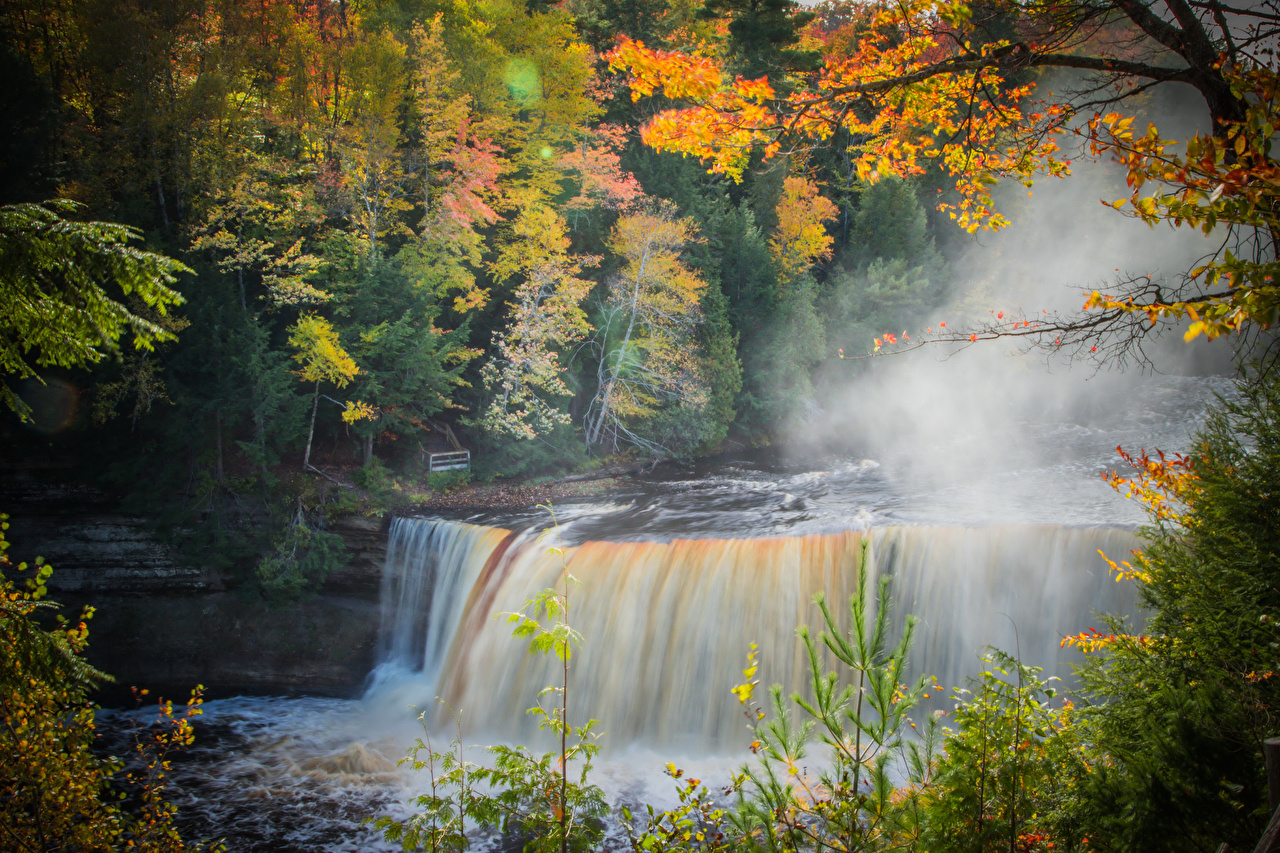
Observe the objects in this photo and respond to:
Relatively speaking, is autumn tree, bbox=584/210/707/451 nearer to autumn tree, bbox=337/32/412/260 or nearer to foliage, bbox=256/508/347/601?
autumn tree, bbox=337/32/412/260

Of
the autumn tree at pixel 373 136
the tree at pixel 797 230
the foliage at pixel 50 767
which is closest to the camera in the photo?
the foliage at pixel 50 767

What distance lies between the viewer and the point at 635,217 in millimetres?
19375

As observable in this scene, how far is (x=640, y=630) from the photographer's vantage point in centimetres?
1053

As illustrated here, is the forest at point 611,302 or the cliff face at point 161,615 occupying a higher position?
the forest at point 611,302

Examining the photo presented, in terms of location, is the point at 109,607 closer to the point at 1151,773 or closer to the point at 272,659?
the point at 272,659

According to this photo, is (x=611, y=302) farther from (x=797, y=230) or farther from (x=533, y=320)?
(x=797, y=230)

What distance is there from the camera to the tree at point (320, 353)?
1418cm

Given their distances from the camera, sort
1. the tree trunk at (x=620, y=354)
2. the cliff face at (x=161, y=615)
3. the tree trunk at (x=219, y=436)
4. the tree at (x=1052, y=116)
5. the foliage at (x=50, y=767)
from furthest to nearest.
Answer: the tree trunk at (x=620, y=354), the tree trunk at (x=219, y=436), the cliff face at (x=161, y=615), the foliage at (x=50, y=767), the tree at (x=1052, y=116)

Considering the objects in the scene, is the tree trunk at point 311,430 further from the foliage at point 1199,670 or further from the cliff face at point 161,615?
the foliage at point 1199,670

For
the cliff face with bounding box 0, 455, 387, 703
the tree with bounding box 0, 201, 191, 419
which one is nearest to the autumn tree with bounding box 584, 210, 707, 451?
the cliff face with bounding box 0, 455, 387, 703

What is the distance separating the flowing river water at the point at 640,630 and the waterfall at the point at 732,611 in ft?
0.10

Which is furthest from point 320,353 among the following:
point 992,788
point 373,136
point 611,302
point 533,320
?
point 992,788

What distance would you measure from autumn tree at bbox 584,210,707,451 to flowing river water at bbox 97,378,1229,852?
6554 mm

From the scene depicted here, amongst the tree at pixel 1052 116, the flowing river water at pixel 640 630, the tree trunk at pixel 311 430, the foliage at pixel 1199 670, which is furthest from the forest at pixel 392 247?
the foliage at pixel 1199 670
